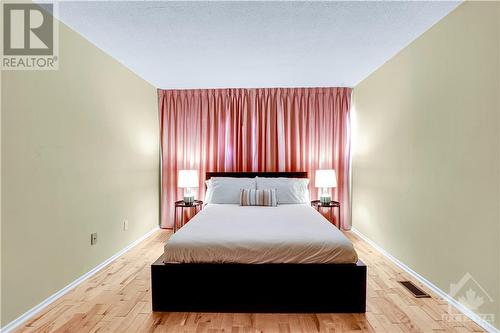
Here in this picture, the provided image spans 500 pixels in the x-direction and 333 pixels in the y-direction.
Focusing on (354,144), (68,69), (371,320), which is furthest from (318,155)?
(68,69)

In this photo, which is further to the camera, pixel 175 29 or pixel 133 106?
pixel 133 106

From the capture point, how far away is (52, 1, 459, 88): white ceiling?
7.44 ft

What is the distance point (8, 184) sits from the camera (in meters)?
1.96

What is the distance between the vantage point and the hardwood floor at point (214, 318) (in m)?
2.01

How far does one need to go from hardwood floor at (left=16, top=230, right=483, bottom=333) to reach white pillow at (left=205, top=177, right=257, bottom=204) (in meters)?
1.63

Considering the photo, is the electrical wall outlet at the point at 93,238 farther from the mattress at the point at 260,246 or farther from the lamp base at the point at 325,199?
the lamp base at the point at 325,199

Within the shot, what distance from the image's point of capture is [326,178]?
4.26 metres

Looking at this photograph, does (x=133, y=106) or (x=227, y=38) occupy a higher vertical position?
(x=227, y=38)

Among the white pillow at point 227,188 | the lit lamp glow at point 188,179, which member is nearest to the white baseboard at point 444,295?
the white pillow at point 227,188

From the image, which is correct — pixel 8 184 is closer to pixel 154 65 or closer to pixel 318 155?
pixel 154 65

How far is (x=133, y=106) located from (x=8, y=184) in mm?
2159

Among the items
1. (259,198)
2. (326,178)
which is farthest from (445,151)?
(259,198)

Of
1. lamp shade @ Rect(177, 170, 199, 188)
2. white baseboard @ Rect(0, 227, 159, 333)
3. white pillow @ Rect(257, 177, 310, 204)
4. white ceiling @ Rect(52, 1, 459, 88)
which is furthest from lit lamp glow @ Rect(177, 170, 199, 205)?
white ceiling @ Rect(52, 1, 459, 88)

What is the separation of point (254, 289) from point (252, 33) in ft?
7.60
